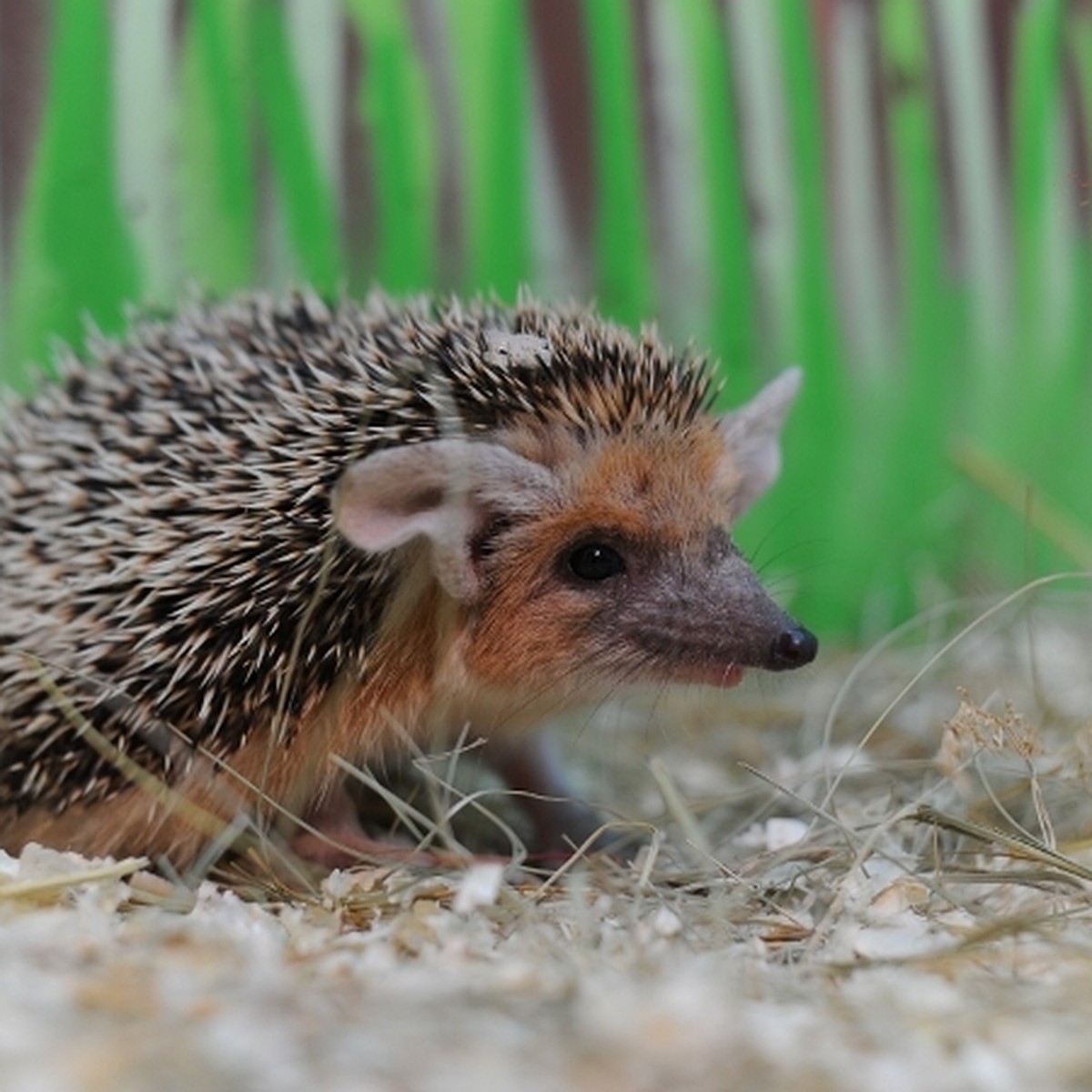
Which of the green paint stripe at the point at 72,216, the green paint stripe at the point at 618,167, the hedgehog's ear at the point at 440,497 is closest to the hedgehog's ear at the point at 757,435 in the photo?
the hedgehog's ear at the point at 440,497

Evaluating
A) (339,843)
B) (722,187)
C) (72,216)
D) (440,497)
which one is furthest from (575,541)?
(72,216)

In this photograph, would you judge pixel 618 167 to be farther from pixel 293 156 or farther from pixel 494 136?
pixel 293 156

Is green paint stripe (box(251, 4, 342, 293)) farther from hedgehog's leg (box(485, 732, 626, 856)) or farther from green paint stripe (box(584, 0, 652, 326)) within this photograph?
hedgehog's leg (box(485, 732, 626, 856))

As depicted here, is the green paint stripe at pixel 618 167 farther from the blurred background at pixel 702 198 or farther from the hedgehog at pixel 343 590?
the hedgehog at pixel 343 590

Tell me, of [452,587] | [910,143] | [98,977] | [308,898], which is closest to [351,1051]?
[98,977]

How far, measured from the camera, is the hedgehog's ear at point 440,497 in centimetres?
281

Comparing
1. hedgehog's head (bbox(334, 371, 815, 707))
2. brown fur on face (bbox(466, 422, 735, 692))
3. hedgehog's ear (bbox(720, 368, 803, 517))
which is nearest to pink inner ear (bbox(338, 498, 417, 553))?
hedgehog's head (bbox(334, 371, 815, 707))

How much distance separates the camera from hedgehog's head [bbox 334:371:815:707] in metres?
3.06

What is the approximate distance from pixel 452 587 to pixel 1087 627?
3.21 metres

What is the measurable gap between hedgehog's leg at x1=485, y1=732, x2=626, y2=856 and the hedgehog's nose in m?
0.71

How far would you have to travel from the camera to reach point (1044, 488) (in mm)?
5324

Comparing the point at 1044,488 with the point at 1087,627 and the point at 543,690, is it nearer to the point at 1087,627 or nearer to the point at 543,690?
the point at 1087,627

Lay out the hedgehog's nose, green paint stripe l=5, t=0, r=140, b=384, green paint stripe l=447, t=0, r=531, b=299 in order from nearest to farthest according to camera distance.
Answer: the hedgehog's nose → green paint stripe l=5, t=0, r=140, b=384 → green paint stripe l=447, t=0, r=531, b=299

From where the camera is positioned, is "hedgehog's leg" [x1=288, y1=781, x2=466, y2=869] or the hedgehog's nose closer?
the hedgehog's nose
